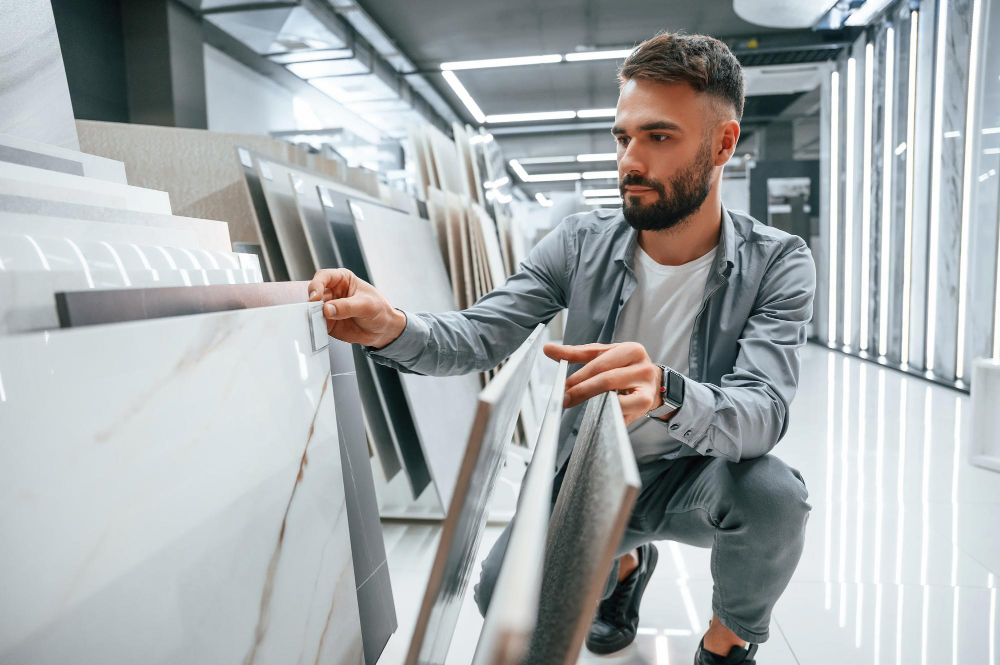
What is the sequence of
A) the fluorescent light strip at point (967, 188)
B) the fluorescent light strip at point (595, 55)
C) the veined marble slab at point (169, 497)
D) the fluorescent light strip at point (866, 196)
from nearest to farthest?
the veined marble slab at point (169, 497)
the fluorescent light strip at point (967, 188)
the fluorescent light strip at point (866, 196)
the fluorescent light strip at point (595, 55)

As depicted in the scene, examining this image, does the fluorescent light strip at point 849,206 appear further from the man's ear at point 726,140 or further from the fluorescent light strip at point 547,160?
the man's ear at point 726,140

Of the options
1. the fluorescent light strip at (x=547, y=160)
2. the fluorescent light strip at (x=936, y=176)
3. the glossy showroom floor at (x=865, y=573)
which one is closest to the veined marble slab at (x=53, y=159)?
the glossy showroom floor at (x=865, y=573)

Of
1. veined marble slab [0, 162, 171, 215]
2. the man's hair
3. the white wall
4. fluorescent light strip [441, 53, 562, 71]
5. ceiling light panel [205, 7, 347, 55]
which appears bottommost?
veined marble slab [0, 162, 171, 215]

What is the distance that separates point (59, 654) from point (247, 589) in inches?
8.4

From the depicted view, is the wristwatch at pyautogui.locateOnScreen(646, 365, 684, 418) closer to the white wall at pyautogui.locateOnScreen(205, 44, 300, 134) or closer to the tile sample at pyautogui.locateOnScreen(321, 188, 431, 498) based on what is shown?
the tile sample at pyautogui.locateOnScreen(321, 188, 431, 498)

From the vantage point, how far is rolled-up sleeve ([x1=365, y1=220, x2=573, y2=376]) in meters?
1.14

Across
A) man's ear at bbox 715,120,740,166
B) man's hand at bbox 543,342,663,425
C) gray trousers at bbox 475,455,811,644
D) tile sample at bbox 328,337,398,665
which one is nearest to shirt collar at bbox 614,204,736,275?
man's ear at bbox 715,120,740,166

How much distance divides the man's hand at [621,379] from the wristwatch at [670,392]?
41 mm

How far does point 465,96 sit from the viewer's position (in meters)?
7.84

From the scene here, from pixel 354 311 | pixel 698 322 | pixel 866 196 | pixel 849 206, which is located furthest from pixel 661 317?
pixel 849 206

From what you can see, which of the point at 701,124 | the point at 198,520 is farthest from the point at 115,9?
the point at 198,520

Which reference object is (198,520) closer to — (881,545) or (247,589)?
(247,589)

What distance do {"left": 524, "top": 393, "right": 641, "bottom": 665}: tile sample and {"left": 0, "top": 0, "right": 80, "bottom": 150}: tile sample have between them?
1279mm

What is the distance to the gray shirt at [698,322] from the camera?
102cm
